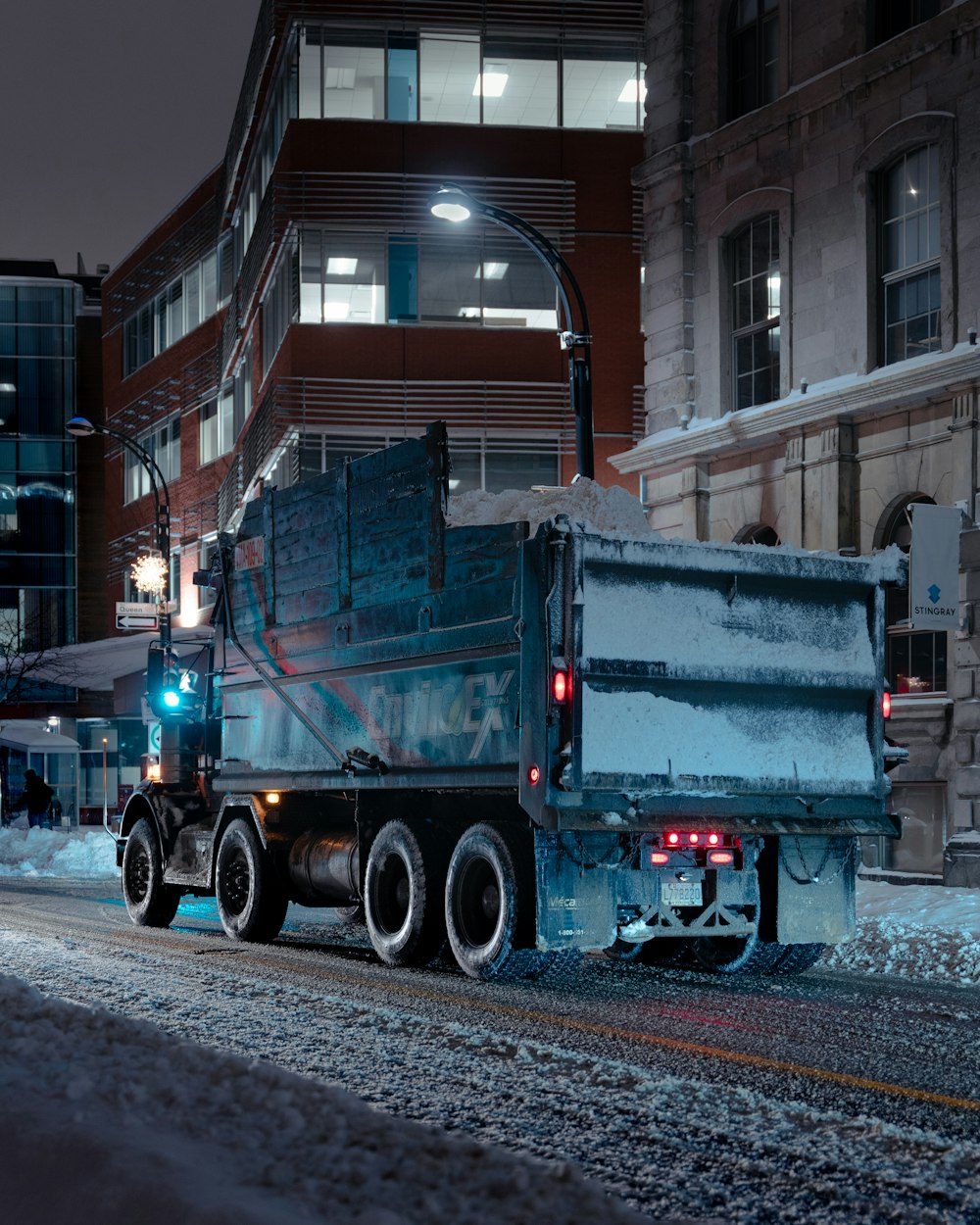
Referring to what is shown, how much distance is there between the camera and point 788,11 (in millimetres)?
24094

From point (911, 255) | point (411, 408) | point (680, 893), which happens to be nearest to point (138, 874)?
point (680, 893)

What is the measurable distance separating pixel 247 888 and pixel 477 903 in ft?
12.4

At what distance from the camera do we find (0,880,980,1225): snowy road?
18.5 ft

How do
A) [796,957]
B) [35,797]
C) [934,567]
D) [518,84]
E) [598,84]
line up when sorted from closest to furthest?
[796,957]
[934,567]
[518,84]
[598,84]
[35,797]

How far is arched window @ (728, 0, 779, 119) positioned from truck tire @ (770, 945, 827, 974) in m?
16.3

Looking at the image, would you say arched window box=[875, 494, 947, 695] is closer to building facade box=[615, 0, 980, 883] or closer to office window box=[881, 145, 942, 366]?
building facade box=[615, 0, 980, 883]

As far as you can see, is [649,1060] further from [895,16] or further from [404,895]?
[895,16]

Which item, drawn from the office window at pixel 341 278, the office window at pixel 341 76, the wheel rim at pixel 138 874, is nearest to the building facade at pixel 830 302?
the office window at pixel 341 278

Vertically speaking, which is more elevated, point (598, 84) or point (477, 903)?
point (598, 84)

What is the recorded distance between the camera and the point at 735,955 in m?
11.9

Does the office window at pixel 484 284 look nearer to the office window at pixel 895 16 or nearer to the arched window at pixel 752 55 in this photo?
the arched window at pixel 752 55

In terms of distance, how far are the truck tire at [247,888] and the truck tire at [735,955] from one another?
389cm

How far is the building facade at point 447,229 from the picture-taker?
3259 centimetres

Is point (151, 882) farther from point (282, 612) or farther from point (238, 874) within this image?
point (282, 612)
